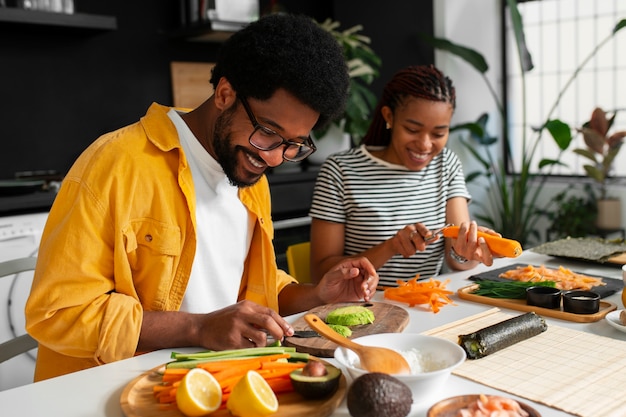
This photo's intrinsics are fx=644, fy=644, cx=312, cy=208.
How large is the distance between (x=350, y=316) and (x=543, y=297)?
0.50 m

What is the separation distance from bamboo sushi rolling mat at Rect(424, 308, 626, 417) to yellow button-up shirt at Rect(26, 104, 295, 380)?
65 centimetres

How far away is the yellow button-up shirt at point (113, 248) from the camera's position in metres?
1.33

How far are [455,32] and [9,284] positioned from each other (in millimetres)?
3536

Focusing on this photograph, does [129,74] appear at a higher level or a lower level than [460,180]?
higher

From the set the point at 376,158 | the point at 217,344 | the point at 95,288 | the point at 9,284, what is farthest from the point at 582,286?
the point at 9,284

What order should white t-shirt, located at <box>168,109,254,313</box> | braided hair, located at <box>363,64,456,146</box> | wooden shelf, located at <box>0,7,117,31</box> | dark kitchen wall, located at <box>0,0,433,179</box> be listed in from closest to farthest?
white t-shirt, located at <box>168,109,254,313</box> < braided hair, located at <box>363,64,456,146</box> < wooden shelf, located at <box>0,7,117,31</box> < dark kitchen wall, located at <box>0,0,433,179</box>

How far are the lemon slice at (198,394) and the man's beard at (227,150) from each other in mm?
614

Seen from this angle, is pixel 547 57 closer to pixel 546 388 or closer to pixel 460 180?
pixel 460 180

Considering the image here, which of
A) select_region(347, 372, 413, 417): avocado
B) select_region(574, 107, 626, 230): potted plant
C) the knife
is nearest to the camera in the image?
select_region(347, 372, 413, 417): avocado

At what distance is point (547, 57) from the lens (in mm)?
5105

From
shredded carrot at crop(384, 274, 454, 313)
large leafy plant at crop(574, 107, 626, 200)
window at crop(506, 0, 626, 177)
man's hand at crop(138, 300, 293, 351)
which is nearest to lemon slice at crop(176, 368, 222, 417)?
man's hand at crop(138, 300, 293, 351)

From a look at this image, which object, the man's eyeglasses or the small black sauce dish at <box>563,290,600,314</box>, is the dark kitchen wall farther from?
the small black sauce dish at <box>563,290,600,314</box>

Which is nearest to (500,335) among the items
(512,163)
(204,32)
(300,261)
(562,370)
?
(562,370)

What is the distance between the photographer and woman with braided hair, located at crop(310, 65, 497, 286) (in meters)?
2.20
